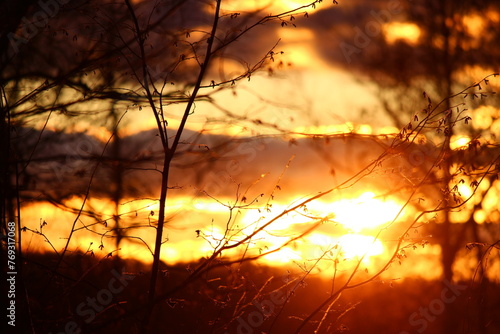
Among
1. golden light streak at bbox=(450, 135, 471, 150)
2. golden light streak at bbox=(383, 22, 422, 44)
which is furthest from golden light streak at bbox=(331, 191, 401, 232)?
golden light streak at bbox=(383, 22, 422, 44)

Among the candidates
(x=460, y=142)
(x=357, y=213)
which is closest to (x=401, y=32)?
(x=460, y=142)

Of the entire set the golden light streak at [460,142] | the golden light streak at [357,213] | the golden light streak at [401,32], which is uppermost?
the golden light streak at [401,32]

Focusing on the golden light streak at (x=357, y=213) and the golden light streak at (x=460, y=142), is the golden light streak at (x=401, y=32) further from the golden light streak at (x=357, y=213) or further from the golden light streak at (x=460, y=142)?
the golden light streak at (x=357, y=213)

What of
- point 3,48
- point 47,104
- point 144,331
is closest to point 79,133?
point 47,104

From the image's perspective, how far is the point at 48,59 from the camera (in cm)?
640

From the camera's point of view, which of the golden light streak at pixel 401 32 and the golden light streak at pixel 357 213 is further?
the golden light streak at pixel 401 32

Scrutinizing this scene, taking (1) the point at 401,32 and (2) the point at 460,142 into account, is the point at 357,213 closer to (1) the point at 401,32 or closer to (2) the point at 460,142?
(2) the point at 460,142

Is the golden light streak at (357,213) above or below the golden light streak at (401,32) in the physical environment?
below

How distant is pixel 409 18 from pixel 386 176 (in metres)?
7.49

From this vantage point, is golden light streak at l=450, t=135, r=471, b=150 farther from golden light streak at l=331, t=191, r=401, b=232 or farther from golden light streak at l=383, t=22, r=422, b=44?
golden light streak at l=383, t=22, r=422, b=44

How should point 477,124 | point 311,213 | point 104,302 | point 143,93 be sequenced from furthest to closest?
point 477,124, point 104,302, point 143,93, point 311,213

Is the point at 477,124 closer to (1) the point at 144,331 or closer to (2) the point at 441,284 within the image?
(2) the point at 441,284

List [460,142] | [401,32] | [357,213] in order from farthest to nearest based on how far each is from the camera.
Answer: [401,32] < [460,142] < [357,213]

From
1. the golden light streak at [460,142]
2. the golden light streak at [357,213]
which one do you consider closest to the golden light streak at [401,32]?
the golden light streak at [460,142]
